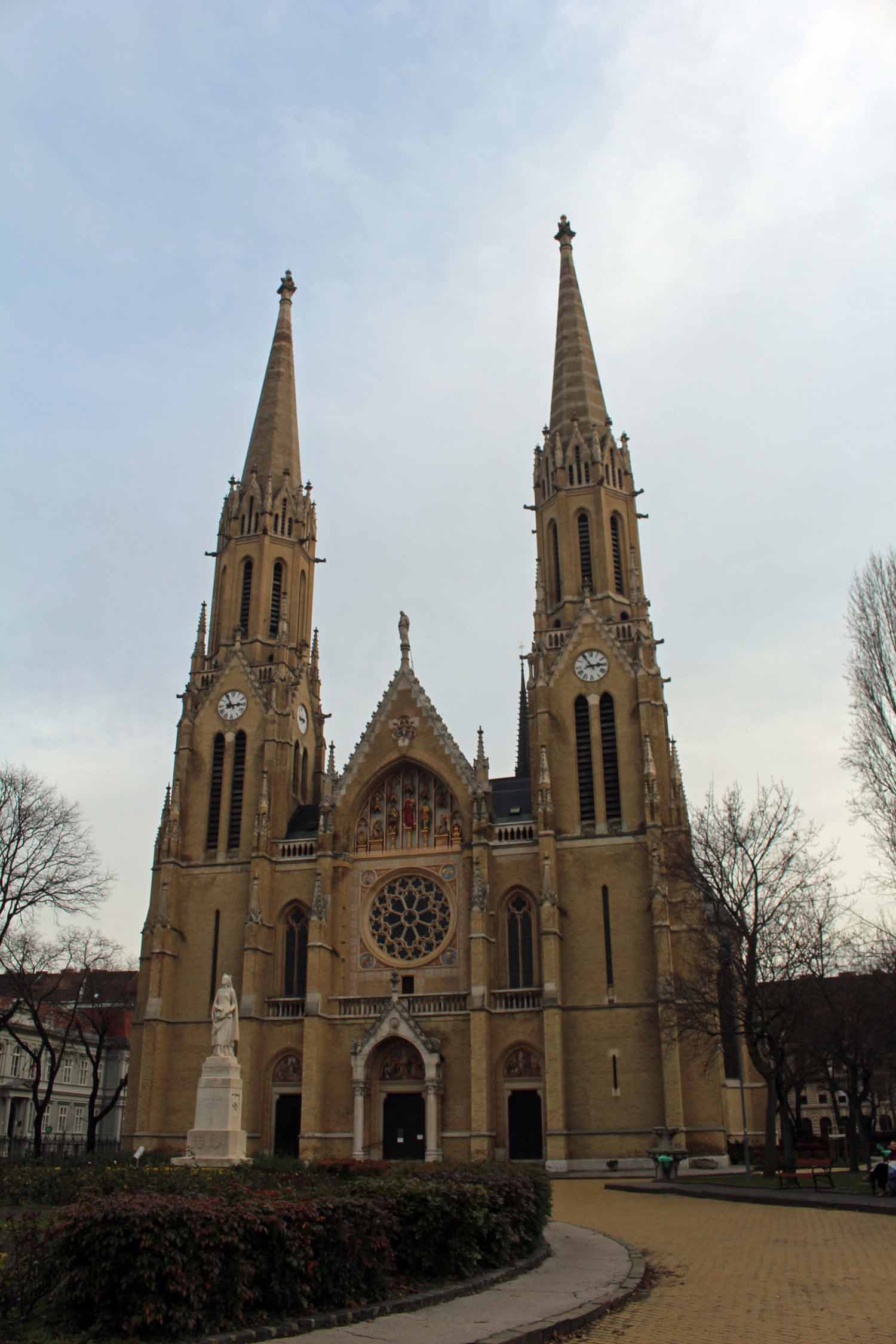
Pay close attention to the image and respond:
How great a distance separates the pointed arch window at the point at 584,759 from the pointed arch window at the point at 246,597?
17218 mm

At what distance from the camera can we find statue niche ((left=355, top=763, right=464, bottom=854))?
45969mm

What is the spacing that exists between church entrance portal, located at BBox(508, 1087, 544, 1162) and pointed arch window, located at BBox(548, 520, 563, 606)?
21.6m

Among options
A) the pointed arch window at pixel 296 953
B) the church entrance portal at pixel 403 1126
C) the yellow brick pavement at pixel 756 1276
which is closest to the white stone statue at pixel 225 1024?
the yellow brick pavement at pixel 756 1276

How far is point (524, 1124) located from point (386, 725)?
56.5ft

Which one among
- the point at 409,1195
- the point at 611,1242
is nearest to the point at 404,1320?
the point at 409,1195

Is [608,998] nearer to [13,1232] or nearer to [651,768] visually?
[651,768]

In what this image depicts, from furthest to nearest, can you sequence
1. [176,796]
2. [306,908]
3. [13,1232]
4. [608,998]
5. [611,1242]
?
[176,796], [306,908], [608,998], [611,1242], [13,1232]

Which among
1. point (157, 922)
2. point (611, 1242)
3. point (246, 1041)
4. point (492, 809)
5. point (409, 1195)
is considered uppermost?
point (492, 809)

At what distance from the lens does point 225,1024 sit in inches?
1095

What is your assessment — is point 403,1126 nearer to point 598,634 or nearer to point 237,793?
point 237,793

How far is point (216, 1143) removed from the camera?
2562cm

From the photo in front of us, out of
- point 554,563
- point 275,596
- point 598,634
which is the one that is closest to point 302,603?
point 275,596

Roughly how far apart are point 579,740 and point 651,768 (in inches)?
156

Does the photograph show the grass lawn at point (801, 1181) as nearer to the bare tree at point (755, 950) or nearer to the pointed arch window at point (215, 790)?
the bare tree at point (755, 950)
